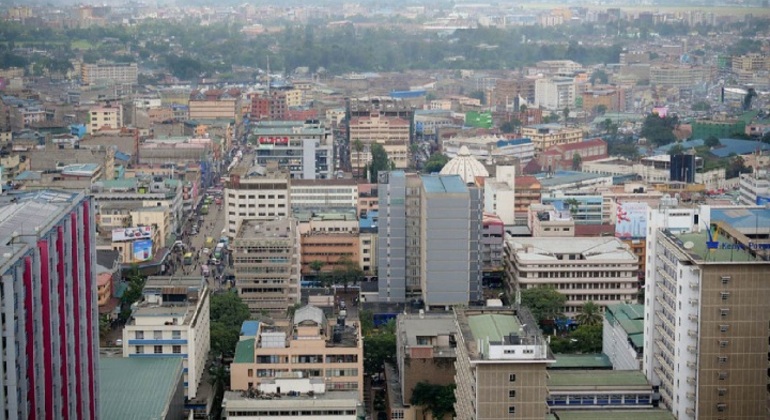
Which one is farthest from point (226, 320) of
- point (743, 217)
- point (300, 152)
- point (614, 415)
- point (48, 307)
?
point (300, 152)

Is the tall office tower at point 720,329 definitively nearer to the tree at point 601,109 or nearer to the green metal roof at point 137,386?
the green metal roof at point 137,386

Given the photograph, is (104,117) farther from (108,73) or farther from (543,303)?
(543,303)

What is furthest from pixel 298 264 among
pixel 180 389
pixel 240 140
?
pixel 240 140

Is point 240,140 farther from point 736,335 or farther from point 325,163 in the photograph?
point 736,335

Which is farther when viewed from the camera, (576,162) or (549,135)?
(549,135)

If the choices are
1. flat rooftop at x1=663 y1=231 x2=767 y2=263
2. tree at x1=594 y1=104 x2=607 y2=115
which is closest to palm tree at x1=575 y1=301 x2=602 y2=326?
flat rooftop at x1=663 y1=231 x2=767 y2=263

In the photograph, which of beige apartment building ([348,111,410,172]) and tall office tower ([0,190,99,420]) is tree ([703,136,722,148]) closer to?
beige apartment building ([348,111,410,172])
